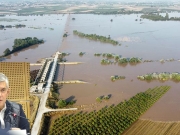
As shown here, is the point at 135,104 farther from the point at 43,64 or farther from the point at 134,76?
the point at 43,64

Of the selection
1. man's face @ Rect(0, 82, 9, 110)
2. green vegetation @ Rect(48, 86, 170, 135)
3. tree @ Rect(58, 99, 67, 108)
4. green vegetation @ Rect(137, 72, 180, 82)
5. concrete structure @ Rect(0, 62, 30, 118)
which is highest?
man's face @ Rect(0, 82, 9, 110)

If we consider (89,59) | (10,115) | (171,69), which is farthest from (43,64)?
(10,115)

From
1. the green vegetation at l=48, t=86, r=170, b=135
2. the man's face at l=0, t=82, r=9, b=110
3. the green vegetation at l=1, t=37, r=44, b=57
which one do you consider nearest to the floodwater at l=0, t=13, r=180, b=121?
the green vegetation at l=48, t=86, r=170, b=135

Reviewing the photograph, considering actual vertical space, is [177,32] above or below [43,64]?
above

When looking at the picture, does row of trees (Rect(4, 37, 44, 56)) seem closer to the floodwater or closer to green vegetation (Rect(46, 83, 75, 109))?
the floodwater

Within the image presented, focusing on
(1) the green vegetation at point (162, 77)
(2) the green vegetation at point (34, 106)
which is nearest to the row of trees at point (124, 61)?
(1) the green vegetation at point (162, 77)
